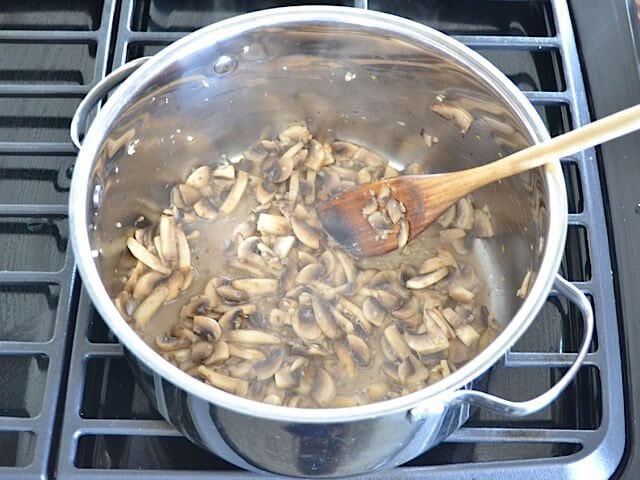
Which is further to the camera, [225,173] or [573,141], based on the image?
[225,173]

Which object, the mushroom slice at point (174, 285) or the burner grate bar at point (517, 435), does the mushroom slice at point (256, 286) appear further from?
the burner grate bar at point (517, 435)

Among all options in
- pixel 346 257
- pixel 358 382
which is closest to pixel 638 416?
pixel 358 382

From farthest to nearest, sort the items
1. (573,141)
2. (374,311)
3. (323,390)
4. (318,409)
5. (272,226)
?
(272,226) → (374,311) → (323,390) → (573,141) → (318,409)

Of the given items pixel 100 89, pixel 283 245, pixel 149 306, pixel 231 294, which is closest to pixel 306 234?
pixel 283 245

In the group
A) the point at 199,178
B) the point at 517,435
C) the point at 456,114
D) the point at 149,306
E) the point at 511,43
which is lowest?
the point at 517,435

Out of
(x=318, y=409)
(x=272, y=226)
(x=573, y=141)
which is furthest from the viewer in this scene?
(x=272, y=226)

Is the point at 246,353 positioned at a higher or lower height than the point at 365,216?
lower

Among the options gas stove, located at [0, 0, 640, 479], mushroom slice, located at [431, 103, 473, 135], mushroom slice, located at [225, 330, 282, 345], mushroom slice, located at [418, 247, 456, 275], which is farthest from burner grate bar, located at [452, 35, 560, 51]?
mushroom slice, located at [225, 330, 282, 345]

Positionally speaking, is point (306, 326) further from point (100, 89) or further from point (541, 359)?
point (100, 89)
